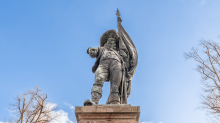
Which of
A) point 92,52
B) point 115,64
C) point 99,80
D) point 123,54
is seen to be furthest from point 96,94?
point 123,54

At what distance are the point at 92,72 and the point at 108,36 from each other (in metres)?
1.46

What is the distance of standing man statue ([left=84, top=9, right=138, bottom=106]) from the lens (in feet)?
19.9

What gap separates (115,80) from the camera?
6254 millimetres

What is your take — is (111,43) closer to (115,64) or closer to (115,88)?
(115,64)

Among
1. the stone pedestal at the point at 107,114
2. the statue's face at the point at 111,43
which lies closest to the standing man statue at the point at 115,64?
the statue's face at the point at 111,43

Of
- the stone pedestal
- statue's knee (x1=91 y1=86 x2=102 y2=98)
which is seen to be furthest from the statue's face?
the stone pedestal

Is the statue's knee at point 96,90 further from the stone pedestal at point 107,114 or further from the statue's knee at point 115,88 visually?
the stone pedestal at point 107,114

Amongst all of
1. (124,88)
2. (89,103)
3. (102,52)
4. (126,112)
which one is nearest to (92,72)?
(102,52)

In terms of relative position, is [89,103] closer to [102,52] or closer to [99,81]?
[99,81]

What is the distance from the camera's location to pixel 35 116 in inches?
502

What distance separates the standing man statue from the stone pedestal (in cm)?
27

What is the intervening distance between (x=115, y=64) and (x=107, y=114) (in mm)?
1918

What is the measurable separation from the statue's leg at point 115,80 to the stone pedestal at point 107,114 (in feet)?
3.15

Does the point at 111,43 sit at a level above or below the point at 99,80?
above
